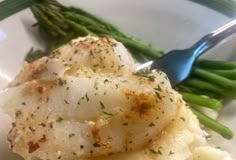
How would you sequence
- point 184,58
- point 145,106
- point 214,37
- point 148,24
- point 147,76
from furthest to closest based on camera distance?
point 148,24 → point 214,37 → point 184,58 → point 147,76 → point 145,106

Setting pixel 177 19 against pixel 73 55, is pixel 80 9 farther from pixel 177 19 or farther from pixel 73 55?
pixel 73 55

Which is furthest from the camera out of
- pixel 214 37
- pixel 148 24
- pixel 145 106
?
pixel 148 24

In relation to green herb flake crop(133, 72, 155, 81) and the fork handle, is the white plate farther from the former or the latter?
green herb flake crop(133, 72, 155, 81)

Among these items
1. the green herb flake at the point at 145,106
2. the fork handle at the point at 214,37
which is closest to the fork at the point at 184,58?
the fork handle at the point at 214,37

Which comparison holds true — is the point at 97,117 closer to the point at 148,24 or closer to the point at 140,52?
the point at 140,52

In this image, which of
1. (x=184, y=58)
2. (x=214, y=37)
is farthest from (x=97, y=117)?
(x=214, y=37)

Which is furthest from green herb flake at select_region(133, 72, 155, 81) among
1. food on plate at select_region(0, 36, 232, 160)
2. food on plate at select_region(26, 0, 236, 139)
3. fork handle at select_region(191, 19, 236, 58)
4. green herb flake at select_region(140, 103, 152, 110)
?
fork handle at select_region(191, 19, 236, 58)

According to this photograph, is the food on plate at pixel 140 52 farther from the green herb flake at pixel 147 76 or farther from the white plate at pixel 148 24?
the green herb flake at pixel 147 76
